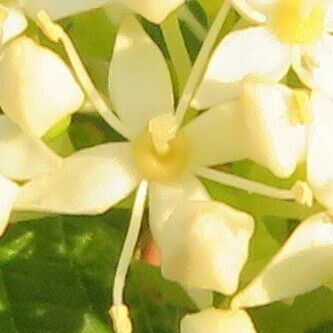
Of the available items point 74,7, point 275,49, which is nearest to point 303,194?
point 275,49

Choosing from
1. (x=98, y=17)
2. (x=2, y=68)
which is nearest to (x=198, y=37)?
(x=98, y=17)

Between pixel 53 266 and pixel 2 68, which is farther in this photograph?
pixel 53 266

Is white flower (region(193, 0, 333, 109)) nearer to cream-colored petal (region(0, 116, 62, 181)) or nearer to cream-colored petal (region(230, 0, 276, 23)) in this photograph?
cream-colored petal (region(230, 0, 276, 23))

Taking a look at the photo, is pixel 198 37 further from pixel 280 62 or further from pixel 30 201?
pixel 30 201

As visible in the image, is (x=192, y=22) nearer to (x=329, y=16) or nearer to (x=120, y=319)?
(x=329, y=16)

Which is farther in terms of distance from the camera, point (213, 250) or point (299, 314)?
point (299, 314)

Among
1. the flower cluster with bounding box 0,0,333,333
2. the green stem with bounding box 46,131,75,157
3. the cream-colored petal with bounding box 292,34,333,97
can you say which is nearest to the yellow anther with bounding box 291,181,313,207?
the flower cluster with bounding box 0,0,333,333
